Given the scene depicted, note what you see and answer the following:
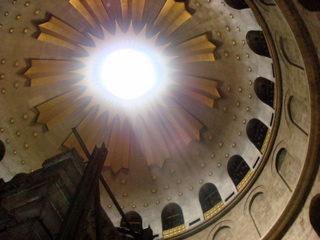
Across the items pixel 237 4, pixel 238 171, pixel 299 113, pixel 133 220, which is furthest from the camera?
pixel 133 220

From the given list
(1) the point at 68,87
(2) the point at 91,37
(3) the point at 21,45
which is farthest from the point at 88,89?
(3) the point at 21,45

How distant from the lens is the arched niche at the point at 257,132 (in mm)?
13727

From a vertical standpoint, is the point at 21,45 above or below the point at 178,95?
above

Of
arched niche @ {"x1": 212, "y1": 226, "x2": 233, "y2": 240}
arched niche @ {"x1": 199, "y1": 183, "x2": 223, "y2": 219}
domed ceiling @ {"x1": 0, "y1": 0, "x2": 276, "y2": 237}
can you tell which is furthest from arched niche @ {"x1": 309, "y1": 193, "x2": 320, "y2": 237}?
arched niche @ {"x1": 199, "y1": 183, "x2": 223, "y2": 219}

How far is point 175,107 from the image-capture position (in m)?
18.1

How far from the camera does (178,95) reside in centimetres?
1800

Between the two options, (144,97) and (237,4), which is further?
(144,97)

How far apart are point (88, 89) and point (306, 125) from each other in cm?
1283

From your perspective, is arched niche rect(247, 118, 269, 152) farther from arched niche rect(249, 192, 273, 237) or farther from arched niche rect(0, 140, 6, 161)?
arched niche rect(0, 140, 6, 161)

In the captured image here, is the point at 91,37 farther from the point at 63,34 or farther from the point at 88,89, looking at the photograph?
the point at 88,89

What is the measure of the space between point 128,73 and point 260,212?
1232cm

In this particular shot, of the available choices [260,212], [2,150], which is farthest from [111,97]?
[260,212]

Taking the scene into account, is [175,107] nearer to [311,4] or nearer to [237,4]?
[237,4]

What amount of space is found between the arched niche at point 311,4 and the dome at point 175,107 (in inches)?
46.2
